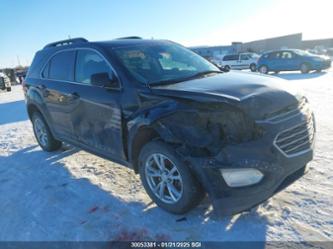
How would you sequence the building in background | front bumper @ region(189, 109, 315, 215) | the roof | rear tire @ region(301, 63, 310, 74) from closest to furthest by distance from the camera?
1. front bumper @ region(189, 109, 315, 215)
2. the roof
3. rear tire @ region(301, 63, 310, 74)
4. the building in background

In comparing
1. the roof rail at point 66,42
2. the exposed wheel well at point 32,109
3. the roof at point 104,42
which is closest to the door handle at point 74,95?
the roof at point 104,42

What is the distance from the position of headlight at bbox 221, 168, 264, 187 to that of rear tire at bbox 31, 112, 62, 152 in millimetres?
4008

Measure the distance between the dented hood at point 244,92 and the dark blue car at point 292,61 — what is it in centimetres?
1638

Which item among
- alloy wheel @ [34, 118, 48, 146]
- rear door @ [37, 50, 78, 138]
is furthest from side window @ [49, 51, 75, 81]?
alloy wheel @ [34, 118, 48, 146]

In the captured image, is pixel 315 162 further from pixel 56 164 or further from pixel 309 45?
pixel 309 45

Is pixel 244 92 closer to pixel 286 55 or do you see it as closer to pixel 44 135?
pixel 44 135

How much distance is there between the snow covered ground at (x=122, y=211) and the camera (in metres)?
2.96

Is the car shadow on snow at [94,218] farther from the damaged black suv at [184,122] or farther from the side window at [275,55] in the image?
the side window at [275,55]

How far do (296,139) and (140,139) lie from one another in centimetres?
163

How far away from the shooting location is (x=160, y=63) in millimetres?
4062

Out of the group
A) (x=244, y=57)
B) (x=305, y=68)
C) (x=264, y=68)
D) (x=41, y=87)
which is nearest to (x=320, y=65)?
(x=305, y=68)

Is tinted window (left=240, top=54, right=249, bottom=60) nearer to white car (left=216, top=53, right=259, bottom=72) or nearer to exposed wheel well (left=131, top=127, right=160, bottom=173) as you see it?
white car (left=216, top=53, right=259, bottom=72)

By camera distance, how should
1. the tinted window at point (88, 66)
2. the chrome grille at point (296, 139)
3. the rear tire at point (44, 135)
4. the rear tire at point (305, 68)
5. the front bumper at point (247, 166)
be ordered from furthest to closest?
the rear tire at point (305, 68)
the rear tire at point (44, 135)
the tinted window at point (88, 66)
the chrome grille at point (296, 139)
the front bumper at point (247, 166)

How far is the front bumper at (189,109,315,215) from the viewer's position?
8.66ft
